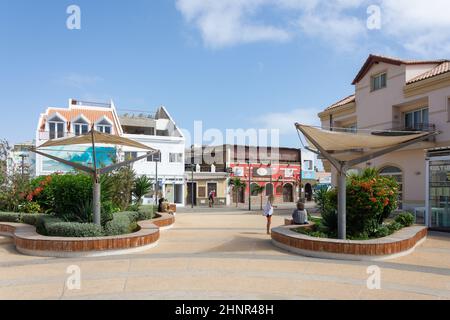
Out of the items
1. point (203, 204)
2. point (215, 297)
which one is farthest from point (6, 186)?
point (203, 204)

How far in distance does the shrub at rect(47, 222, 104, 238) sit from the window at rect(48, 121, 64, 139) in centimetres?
2794

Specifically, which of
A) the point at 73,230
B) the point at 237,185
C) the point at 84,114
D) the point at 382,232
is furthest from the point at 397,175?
the point at 84,114

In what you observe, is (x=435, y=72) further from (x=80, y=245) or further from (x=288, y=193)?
(x=288, y=193)

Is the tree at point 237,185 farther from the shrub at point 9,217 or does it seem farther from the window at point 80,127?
the shrub at point 9,217

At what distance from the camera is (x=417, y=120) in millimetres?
24312

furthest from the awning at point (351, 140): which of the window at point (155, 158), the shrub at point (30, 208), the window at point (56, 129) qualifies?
the window at point (56, 129)

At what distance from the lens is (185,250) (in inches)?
416

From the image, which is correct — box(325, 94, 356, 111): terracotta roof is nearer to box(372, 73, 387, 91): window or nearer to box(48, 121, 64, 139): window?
box(372, 73, 387, 91): window

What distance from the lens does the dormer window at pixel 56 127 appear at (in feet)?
119

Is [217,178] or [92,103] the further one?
[217,178]

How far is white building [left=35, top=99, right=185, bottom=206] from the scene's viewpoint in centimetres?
3578

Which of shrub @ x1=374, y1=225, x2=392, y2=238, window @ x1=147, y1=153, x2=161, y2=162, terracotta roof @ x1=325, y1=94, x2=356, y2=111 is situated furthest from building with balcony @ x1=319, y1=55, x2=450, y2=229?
window @ x1=147, y1=153, x2=161, y2=162

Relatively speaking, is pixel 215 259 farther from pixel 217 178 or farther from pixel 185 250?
pixel 217 178
